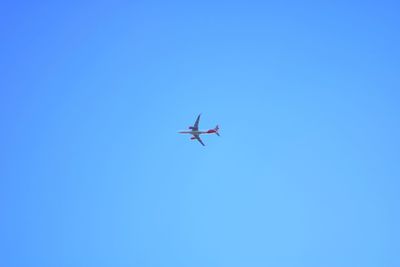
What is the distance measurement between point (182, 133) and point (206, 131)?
944 centimetres

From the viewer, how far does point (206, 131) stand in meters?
189

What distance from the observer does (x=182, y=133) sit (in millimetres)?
194000
